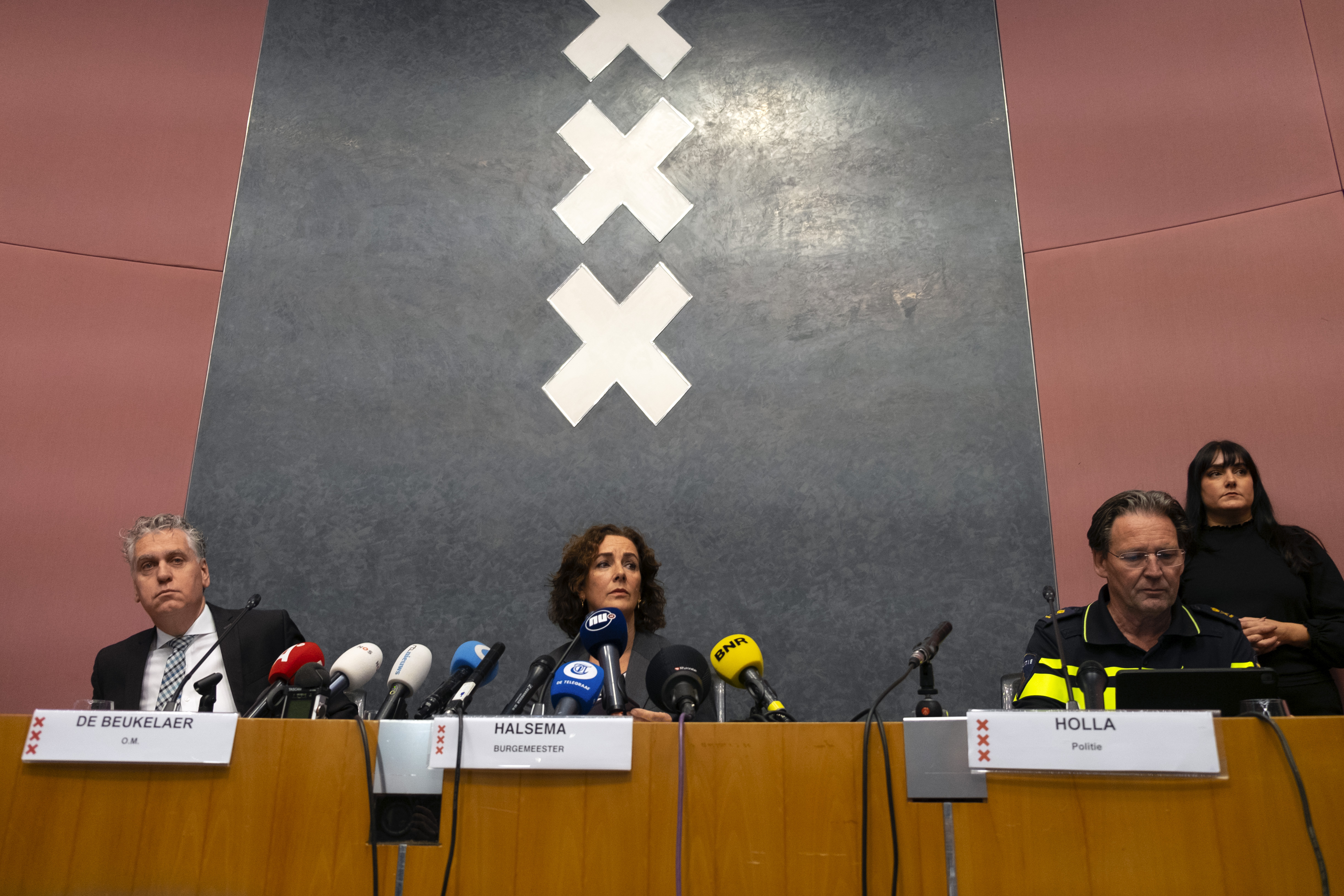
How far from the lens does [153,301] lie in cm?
329

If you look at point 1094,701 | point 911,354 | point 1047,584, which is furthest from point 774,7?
point 1094,701

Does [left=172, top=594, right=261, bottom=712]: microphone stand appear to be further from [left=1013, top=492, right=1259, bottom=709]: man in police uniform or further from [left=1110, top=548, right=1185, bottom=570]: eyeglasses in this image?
[left=1110, top=548, right=1185, bottom=570]: eyeglasses

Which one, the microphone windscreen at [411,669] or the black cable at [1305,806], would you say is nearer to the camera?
the black cable at [1305,806]

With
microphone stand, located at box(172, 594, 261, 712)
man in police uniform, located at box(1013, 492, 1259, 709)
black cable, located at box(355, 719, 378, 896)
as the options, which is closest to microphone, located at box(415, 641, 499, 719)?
black cable, located at box(355, 719, 378, 896)

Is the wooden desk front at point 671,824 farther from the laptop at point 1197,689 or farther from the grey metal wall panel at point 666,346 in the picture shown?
the grey metal wall panel at point 666,346

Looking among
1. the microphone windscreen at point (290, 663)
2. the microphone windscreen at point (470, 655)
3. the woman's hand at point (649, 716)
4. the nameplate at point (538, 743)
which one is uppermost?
the microphone windscreen at point (470, 655)

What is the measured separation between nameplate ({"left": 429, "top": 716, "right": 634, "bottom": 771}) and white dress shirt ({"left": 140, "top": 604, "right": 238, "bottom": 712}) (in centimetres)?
108

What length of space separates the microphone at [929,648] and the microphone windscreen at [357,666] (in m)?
1.08

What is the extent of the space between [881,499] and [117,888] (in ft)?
7.61

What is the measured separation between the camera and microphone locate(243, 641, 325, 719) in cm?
167

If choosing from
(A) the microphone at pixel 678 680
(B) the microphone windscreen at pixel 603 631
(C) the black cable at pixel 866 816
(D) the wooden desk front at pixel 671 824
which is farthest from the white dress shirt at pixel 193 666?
(C) the black cable at pixel 866 816

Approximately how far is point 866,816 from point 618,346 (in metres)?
2.25

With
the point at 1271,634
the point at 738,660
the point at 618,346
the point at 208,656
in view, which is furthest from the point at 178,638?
the point at 1271,634

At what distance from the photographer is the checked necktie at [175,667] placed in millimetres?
2229
